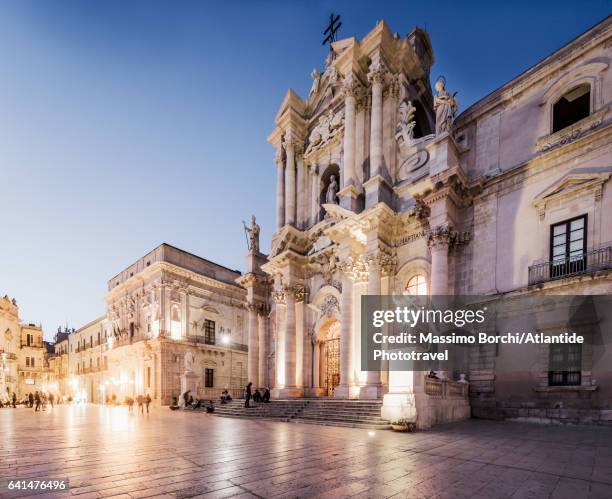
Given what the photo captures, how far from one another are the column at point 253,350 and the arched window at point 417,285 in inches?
476

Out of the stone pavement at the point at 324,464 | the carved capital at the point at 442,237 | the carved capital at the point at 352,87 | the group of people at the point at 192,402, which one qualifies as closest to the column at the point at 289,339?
the group of people at the point at 192,402

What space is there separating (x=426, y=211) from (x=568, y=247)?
550 centimetres

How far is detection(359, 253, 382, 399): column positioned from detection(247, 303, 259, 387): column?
1083 cm

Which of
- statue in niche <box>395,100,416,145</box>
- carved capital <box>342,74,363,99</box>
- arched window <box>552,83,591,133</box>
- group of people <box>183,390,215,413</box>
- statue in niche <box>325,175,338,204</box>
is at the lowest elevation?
group of people <box>183,390,215,413</box>

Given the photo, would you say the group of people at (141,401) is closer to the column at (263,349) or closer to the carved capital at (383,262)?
the column at (263,349)

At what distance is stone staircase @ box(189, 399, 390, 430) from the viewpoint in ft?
41.7

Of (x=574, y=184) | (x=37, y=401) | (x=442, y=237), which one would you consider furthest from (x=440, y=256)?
(x=37, y=401)

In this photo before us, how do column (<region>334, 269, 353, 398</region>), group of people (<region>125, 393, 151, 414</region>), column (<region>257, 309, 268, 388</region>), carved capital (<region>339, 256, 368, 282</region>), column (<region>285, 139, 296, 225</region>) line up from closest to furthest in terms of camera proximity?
column (<region>334, 269, 353, 398</region>) → carved capital (<region>339, 256, 368, 282</region>) → group of people (<region>125, 393, 151, 414</region>) → column (<region>257, 309, 268, 388</region>) → column (<region>285, 139, 296, 225</region>)

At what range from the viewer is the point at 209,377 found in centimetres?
3403

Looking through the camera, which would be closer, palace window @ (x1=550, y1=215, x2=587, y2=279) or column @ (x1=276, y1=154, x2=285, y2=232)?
palace window @ (x1=550, y1=215, x2=587, y2=279)

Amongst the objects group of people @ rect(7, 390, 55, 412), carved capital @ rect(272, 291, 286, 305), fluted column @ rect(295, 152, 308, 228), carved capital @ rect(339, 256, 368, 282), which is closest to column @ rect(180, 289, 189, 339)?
group of people @ rect(7, 390, 55, 412)

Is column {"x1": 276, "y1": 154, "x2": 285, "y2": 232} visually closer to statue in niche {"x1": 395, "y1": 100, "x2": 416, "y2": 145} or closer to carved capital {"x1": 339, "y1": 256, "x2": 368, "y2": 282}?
carved capital {"x1": 339, "y1": 256, "x2": 368, "y2": 282}

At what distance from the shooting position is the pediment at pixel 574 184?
12625 mm

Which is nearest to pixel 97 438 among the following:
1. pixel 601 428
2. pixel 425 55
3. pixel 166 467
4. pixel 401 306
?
pixel 166 467
